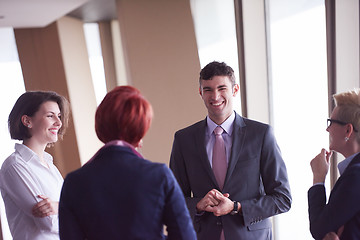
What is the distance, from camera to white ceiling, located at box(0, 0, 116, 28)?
462cm

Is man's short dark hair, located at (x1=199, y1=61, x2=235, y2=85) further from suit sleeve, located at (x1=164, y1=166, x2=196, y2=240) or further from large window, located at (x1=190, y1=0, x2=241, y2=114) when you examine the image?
large window, located at (x1=190, y1=0, x2=241, y2=114)

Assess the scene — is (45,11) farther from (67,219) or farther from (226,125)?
(67,219)

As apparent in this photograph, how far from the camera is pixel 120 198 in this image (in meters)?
1.40

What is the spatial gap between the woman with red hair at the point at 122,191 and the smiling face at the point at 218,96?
2.82ft

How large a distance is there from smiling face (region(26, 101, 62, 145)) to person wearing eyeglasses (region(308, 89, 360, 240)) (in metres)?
1.64

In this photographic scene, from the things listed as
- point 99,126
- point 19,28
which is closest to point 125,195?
point 99,126

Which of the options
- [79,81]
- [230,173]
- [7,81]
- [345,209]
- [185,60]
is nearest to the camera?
[345,209]

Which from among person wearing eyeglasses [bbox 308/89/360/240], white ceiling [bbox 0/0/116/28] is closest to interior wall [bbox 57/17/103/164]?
white ceiling [bbox 0/0/116/28]

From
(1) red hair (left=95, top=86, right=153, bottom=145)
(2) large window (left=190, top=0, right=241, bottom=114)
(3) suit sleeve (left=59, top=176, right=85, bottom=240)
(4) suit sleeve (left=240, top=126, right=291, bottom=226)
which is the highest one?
(2) large window (left=190, top=0, right=241, bottom=114)

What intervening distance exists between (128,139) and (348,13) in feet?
7.15

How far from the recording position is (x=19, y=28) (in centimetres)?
606

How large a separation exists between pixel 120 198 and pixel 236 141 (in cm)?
103

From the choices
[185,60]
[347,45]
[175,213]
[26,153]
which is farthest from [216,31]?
[175,213]

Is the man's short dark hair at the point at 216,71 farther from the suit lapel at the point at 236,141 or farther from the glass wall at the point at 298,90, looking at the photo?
the glass wall at the point at 298,90
